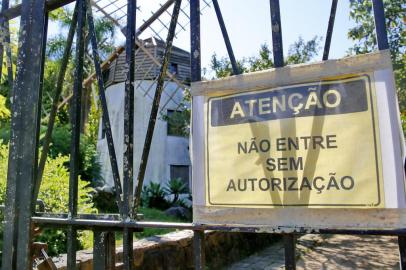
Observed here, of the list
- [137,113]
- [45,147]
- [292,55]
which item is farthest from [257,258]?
[137,113]

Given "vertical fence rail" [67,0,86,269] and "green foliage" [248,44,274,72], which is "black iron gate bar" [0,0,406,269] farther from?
"green foliage" [248,44,274,72]

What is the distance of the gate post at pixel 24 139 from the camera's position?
215 cm

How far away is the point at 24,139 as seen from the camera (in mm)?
2219

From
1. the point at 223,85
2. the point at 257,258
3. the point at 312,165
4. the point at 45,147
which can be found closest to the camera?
the point at 312,165

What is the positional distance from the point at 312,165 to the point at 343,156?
4.7 inches

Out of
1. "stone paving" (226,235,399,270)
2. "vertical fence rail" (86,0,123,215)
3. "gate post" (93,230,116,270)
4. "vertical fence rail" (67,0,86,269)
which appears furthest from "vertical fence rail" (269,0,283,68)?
"stone paving" (226,235,399,270)

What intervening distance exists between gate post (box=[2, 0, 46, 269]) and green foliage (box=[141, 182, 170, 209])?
12.9 m

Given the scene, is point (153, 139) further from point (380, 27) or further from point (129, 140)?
point (380, 27)

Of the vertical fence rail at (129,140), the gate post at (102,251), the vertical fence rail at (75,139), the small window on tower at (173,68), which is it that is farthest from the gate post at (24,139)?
the small window on tower at (173,68)

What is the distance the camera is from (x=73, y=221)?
6.54 feet

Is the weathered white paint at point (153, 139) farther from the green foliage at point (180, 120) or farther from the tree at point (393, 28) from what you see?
the tree at point (393, 28)

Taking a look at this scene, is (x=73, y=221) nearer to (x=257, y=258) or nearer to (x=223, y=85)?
(x=223, y=85)

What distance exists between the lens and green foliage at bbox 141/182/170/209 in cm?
1497

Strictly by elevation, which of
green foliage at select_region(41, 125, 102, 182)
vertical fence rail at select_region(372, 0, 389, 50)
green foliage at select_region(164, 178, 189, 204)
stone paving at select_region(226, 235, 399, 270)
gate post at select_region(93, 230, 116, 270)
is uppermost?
green foliage at select_region(41, 125, 102, 182)
